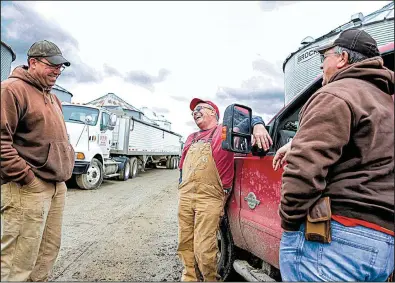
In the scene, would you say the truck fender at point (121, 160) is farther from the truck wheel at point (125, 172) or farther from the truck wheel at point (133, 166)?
the truck wheel at point (133, 166)

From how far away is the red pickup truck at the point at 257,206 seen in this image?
2213 millimetres

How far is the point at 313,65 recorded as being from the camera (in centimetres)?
657

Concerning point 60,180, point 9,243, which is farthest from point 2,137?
point 9,243

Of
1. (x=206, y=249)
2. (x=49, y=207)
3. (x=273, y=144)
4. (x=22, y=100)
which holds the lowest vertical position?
(x=206, y=249)

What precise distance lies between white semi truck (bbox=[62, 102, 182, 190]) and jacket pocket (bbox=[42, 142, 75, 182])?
6.60 metres

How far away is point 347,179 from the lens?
1.34 meters

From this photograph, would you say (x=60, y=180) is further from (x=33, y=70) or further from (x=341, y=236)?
(x=341, y=236)

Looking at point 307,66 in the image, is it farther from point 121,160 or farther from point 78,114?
point 121,160

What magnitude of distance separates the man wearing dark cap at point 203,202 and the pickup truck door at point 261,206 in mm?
209

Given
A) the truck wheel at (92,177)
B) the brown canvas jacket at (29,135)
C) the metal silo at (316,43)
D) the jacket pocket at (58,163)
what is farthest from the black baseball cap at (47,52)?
the truck wheel at (92,177)

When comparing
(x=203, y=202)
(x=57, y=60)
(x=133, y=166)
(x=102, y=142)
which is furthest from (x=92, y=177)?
(x=57, y=60)

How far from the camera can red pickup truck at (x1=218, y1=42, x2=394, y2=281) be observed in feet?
7.26

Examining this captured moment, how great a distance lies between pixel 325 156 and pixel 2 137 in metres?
1.95

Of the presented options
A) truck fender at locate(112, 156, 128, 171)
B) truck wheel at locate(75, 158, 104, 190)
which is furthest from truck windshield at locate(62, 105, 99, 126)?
truck fender at locate(112, 156, 128, 171)
